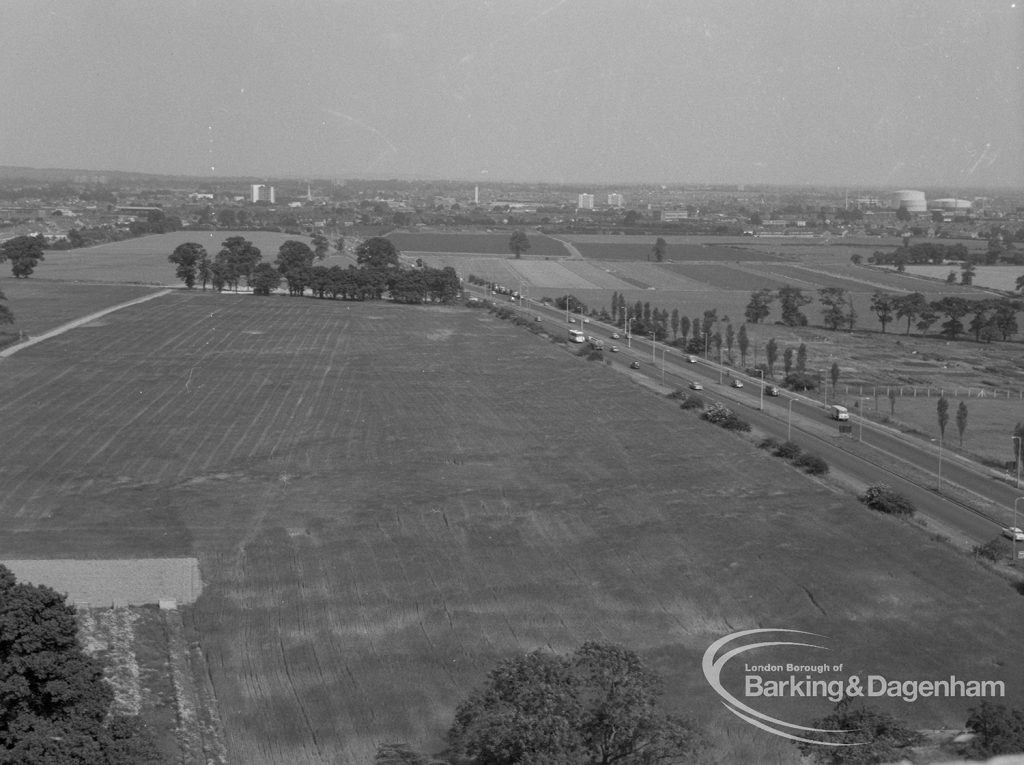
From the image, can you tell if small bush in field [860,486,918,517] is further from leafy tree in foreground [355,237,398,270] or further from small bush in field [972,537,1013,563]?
leafy tree in foreground [355,237,398,270]

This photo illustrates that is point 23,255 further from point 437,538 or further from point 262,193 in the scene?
point 262,193

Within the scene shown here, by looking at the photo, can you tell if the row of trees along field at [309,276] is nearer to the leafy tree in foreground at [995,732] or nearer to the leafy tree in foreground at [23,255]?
the leafy tree in foreground at [23,255]

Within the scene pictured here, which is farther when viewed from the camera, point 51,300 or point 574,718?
point 51,300

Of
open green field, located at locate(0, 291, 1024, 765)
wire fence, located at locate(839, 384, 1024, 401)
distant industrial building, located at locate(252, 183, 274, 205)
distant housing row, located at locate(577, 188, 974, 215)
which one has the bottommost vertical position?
open green field, located at locate(0, 291, 1024, 765)

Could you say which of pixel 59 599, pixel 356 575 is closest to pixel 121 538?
pixel 356 575

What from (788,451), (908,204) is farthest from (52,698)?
(908,204)

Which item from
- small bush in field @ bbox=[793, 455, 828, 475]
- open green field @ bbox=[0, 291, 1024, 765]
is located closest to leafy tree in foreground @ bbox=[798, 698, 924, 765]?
open green field @ bbox=[0, 291, 1024, 765]
